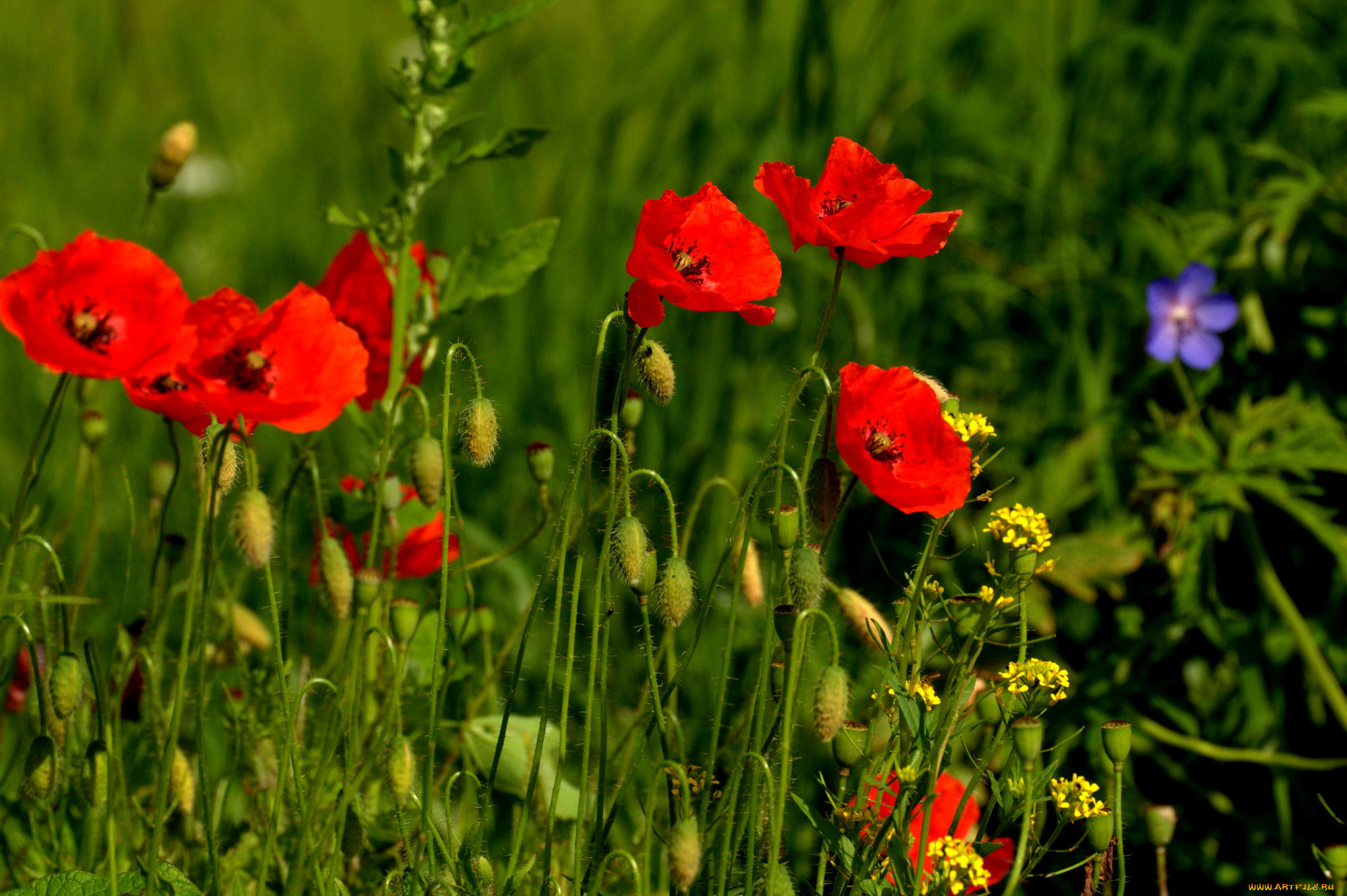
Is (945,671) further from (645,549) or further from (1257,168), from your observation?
(1257,168)

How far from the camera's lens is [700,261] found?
1.41 m

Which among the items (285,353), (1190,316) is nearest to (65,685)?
(285,353)

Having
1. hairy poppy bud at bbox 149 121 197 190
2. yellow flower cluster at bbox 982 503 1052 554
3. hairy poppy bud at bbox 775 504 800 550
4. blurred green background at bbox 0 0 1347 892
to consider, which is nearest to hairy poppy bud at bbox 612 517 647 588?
hairy poppy bud at bbox 775 504 800 550

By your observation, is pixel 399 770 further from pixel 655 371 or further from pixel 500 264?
pixel 500 264

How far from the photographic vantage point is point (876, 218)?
1324 mm

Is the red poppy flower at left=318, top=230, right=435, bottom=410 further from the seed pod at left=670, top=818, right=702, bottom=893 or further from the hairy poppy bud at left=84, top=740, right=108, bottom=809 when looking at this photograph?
the seed pod at left=670, top=818, right=702, bottom=893

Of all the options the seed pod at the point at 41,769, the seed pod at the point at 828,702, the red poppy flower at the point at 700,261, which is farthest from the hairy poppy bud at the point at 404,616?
the seed pod at the point at 828,702

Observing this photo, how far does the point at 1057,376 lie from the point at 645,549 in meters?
1.73

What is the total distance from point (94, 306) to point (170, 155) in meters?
0.63

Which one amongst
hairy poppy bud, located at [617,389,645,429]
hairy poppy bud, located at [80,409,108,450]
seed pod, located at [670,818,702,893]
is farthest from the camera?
hairy poppy bud, located at [80,409,108,450]

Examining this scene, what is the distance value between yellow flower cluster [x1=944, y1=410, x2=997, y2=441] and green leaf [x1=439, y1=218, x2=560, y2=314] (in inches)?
24.4

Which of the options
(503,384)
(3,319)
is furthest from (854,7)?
(3,319)

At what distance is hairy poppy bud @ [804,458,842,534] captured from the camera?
1299 millimetres

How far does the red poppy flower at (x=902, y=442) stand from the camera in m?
1.21
